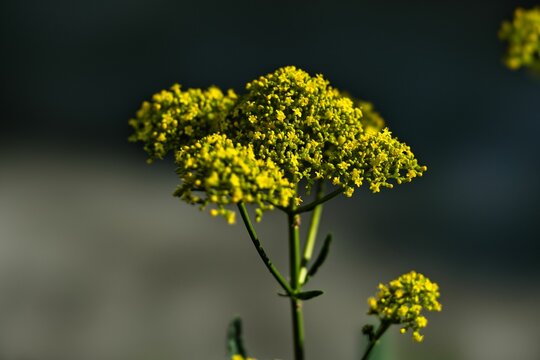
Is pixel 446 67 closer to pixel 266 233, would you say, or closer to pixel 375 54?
pixel 375 54

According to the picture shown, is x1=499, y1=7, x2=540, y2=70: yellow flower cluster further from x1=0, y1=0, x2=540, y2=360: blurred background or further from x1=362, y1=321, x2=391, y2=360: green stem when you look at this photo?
x1=0, y1=0, x2=540, y2=360: blurred background

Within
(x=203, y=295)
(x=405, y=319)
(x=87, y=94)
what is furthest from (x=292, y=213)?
(x=87, y=94)

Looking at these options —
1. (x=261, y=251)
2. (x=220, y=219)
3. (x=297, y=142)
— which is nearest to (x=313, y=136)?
(x=297, y=142)

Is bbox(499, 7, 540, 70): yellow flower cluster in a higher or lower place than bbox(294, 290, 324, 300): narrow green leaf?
higher

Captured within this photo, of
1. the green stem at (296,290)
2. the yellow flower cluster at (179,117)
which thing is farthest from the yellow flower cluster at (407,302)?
the yellow flower cluster at (179,117)

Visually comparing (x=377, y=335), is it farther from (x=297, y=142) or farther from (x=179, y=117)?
(x=179, y=117)

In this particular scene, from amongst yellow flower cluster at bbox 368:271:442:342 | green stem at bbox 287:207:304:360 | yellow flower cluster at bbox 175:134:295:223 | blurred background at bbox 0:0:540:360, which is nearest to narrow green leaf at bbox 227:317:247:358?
green stem at bbox 287:207:304:360
